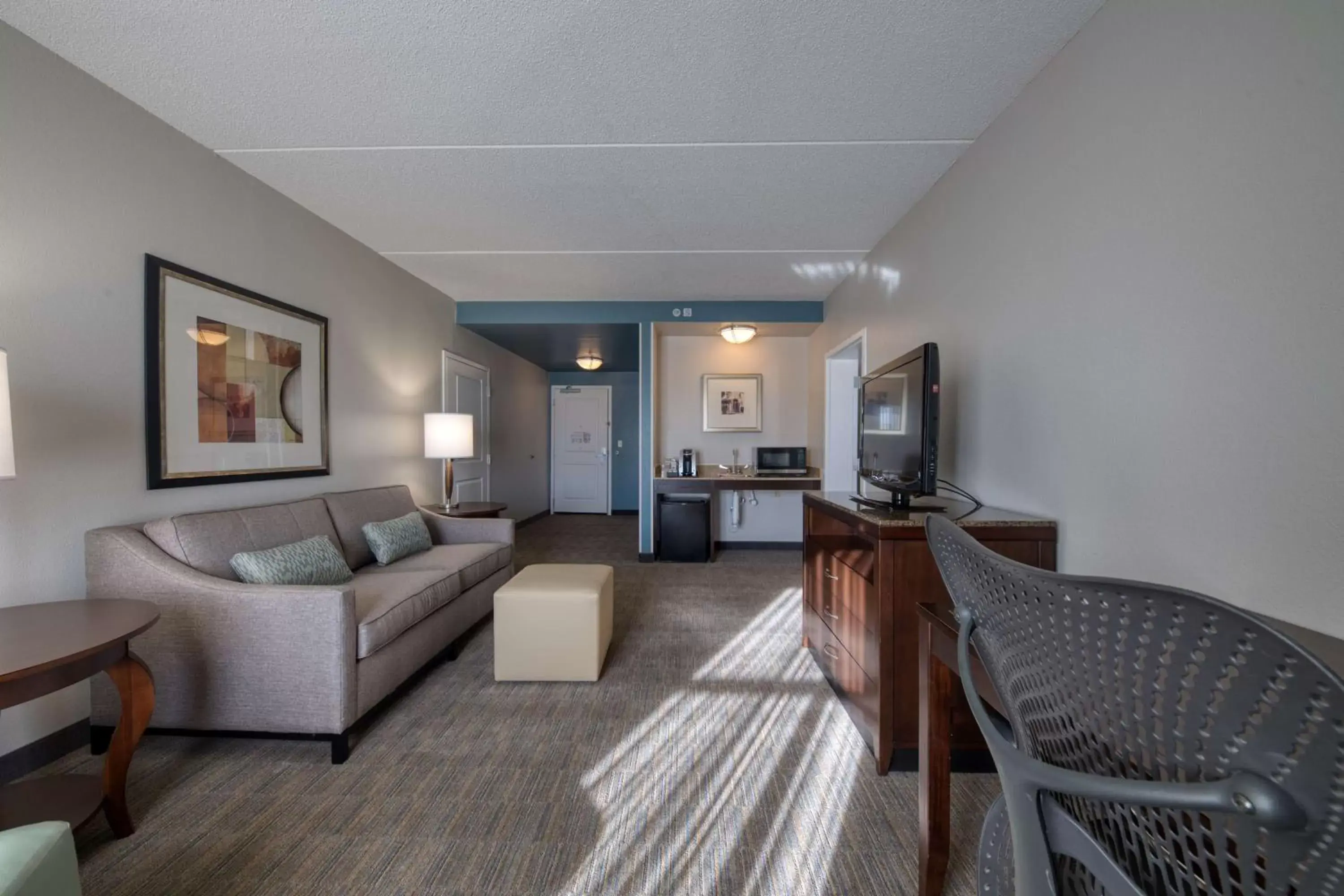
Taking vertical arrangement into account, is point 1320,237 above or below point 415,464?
above

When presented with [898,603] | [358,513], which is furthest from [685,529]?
[898,603]

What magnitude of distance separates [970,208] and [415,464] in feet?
12.9

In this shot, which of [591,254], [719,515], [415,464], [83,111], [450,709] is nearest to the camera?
[83,111]

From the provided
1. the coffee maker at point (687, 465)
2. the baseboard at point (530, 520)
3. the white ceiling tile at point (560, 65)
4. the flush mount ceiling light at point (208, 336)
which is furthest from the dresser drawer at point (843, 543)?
the baseboard at point (530, 520)

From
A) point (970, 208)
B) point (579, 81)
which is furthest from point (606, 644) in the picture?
point (970, 208)

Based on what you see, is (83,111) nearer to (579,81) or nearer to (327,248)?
(327,248)

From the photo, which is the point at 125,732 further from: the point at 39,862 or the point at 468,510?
the point at 468,510

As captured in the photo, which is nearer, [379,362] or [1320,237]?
[1320,237]

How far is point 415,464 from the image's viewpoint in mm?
3947

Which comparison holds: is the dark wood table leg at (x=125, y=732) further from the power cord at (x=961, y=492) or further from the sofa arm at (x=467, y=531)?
the power cord at (x=961, y=492)

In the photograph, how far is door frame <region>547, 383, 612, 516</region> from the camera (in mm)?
7809

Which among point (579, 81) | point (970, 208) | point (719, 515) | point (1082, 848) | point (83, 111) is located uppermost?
point (579, 81)

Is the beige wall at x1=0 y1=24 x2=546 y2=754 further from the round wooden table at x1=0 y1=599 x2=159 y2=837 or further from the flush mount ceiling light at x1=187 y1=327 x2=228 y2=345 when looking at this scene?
the round wooden table at x1=0 y1=599 x2=159 y2=837

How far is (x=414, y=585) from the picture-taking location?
2.35 metres
